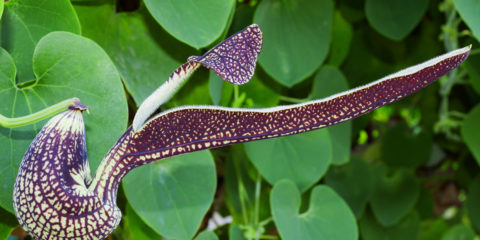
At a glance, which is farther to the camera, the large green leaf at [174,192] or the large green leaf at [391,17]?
the large green leaf at [391,17]

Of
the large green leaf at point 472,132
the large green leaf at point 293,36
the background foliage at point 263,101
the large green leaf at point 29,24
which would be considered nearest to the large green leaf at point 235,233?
the background foliage at point 263,101

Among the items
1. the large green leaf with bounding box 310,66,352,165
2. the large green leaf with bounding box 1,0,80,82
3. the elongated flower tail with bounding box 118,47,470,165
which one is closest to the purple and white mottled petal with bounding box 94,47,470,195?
the elongated flower tail with bounding box 118,47,470,165

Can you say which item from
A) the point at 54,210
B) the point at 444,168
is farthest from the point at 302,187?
the point at 444,168

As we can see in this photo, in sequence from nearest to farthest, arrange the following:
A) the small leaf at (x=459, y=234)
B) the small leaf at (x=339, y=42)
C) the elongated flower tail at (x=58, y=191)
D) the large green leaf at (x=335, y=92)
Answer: the elongated flower tail at (x=58, y=191), the large green leaf at (x=335, y=92), the small leaf at (x=339, y=42), the small leaf at (x=459, y=234)

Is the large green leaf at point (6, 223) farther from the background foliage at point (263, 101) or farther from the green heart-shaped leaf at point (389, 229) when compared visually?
the green heart-shaped leaf at point (389, 229)

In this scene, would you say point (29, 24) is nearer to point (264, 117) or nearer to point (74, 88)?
point (74, 88)

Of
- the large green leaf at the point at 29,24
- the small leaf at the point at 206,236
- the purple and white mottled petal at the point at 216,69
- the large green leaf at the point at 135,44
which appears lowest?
the small leaf at the point at 206,236

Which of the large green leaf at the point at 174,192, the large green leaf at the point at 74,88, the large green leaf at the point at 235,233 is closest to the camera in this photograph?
the large green leaf at the point at 74,88

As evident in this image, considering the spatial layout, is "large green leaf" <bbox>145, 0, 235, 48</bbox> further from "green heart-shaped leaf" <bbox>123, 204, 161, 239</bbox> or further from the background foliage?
"green heart-shaped leaf" <bbox>123, 204, 161, 239</bbox>
